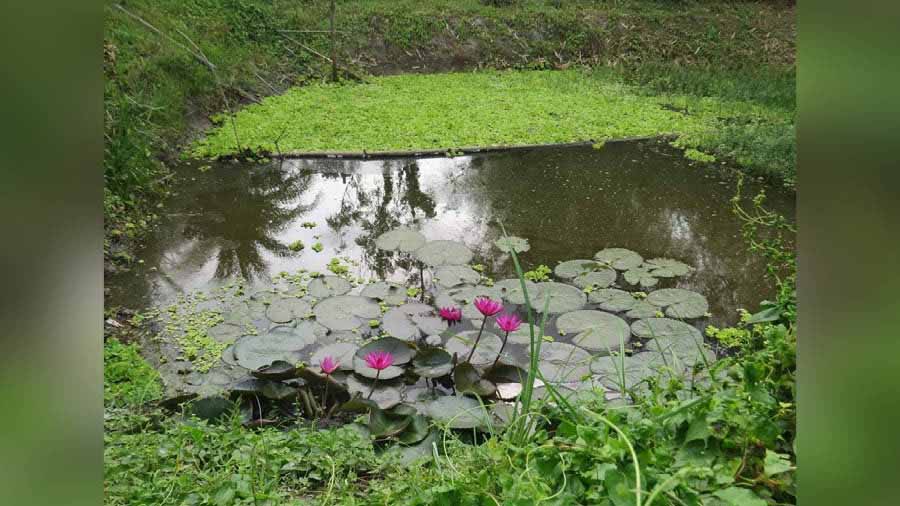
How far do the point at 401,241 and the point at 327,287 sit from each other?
0.52 meters

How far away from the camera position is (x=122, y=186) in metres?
3.13

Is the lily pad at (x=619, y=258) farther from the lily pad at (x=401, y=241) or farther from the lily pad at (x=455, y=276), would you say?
the lily pad at (x=401, y=241)

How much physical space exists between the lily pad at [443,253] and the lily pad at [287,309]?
56cm

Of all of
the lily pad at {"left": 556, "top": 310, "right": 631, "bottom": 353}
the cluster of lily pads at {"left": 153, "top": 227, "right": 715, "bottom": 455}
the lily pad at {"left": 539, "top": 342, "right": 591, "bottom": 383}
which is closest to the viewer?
the cluster of lily pads at {"left": 153, "top": 227, "right": 715, "bottom": 455}

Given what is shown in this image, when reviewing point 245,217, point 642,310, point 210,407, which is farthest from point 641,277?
point 245,217

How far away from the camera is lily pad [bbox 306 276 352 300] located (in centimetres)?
250

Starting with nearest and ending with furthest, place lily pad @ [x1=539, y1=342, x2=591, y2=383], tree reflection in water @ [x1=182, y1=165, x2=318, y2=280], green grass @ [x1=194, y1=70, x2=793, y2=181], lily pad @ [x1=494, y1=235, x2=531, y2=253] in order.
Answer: lily pad @ [x1=539, y1=342, x2=591, y2=383] → tree reflection in water @ [x1=182, y1=165, x2=318, y2=280] → lily pad @ [x1=494, y1=235, x2=531, y2=253] → green grass @ [x1=194, y1=70, x2=793, y2=181]

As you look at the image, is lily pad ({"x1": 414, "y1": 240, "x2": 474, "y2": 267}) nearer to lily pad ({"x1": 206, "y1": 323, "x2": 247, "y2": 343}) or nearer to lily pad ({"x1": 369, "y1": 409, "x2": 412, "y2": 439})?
lily pad ({"x1": 206, "y1": 323, "x2": 247, "y2": 343})

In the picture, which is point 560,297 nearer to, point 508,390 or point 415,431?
point 508,390

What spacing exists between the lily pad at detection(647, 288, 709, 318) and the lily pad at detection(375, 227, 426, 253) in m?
0.97

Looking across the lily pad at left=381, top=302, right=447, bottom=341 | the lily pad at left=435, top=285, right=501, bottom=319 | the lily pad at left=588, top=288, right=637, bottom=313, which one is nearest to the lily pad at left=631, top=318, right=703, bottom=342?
the lily pad at left=588, top=288, right=637, bottom=313

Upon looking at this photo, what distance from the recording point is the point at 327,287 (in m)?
2.53
